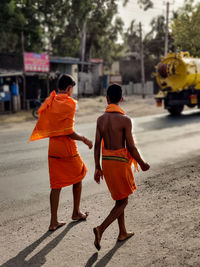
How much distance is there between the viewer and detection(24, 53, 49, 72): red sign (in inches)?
856

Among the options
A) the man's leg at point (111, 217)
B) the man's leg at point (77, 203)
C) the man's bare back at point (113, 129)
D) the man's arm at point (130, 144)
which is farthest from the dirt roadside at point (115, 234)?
the man's bare back at point (113, 129)

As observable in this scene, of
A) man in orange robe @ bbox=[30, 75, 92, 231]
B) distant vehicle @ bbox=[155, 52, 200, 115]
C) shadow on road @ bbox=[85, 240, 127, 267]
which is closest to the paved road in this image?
man in orange robe @ bbox=[30, 75, 92, 231]

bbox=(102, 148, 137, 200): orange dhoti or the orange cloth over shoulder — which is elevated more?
the orange cloth over shoulder

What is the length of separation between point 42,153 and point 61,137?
16.0 feet

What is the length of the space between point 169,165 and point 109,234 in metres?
3.69

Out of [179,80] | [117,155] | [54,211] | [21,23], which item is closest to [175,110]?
[179,80]

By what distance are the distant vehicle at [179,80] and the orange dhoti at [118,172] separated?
13.9m

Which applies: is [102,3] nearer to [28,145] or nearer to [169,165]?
[28,145]

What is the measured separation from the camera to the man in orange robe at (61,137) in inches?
161

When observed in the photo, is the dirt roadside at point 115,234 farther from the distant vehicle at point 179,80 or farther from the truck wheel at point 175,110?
the truck wheel at point 175,110

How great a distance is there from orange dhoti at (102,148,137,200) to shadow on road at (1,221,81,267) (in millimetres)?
882

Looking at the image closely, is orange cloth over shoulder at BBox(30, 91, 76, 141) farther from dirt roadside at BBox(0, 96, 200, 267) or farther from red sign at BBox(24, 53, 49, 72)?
red sign at BBox(24, 53, 49, 72)

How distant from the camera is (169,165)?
7.35 m

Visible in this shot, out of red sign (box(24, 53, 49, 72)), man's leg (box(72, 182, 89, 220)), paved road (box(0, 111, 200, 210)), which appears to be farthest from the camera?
red sign (box(24, 53, 49, 72))
